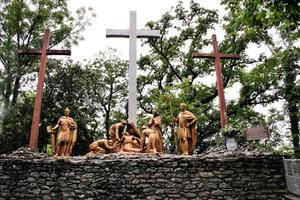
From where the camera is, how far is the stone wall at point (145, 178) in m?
8.22

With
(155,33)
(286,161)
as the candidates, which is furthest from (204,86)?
(286,161)

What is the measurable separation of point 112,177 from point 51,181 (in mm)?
1393

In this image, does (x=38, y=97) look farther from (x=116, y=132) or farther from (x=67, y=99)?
(x=67, y=99)

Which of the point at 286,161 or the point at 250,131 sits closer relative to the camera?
the point at 286,161

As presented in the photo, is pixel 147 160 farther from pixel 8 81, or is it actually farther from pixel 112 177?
pixel 8 81

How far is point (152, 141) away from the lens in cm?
979

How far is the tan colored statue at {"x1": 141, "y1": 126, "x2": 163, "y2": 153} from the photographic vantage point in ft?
32.1

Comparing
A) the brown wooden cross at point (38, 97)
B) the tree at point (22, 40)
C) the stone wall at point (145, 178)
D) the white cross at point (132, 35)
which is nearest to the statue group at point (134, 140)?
the brown wooden cross at point (38, 97)

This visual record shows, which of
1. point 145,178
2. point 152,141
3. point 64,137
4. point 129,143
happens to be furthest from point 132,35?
point 145,178

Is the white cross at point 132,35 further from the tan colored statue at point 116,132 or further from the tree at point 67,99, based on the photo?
the tree at point 67,99

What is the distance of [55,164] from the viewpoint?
27.6 ft

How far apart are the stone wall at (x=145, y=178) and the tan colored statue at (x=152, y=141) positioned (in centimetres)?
123

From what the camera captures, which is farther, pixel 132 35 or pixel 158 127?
pixel 132 35

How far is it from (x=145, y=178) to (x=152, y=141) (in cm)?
157
